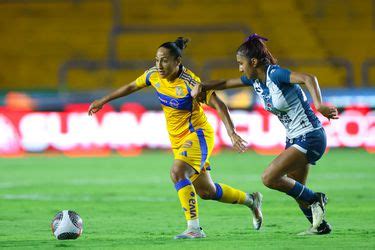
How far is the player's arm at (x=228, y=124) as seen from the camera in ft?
26.9

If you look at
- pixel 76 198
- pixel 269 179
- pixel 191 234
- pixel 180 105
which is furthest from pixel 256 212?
pixel 76 198

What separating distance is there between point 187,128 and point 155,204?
3.16 metres

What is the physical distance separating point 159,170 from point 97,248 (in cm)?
918

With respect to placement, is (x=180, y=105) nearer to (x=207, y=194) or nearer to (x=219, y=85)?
(x=219, y=85)

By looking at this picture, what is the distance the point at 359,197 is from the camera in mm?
12461

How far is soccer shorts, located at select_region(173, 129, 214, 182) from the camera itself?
341 inches

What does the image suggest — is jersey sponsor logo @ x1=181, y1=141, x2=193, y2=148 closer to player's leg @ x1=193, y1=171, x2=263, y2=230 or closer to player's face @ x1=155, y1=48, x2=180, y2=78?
player's leg @ x1=193, y1=171, x2=263, y2=230

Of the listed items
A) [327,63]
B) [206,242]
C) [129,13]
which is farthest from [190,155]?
[129,13]

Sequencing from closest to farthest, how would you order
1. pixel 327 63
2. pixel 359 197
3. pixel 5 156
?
pixel 359 197
pixel 5 156
pixel 327 63

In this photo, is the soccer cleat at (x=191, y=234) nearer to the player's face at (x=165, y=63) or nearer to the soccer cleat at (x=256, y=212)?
the soccer cleat at (x=256, y=212)

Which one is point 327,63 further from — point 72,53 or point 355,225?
point 355,225

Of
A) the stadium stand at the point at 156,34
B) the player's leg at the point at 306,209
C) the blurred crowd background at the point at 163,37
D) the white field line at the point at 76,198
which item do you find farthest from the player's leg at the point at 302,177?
the stadium stand at the point at 156,34

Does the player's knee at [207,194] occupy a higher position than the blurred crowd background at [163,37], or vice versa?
the blurred crowd background at [163,37]

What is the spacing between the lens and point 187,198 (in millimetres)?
8430
